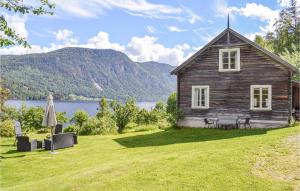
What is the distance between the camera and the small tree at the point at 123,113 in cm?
3148

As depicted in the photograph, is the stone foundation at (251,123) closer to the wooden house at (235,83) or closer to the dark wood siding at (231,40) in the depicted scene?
the wooden house at (235,83)

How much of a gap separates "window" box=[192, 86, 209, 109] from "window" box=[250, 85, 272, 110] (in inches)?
129

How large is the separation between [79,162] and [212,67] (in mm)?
14149

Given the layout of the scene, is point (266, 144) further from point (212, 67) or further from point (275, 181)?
point (212, 67)

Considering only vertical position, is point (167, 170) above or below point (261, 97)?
below

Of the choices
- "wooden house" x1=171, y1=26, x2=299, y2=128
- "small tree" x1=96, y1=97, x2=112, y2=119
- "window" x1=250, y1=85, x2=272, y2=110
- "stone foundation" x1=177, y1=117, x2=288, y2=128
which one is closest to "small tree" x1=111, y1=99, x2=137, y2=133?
"small tree" x1=96, y1=97, x2=112, y2=119

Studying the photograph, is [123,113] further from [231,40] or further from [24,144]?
[24,144]

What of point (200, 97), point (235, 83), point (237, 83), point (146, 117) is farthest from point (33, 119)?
point (237, 83)

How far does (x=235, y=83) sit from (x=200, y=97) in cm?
280

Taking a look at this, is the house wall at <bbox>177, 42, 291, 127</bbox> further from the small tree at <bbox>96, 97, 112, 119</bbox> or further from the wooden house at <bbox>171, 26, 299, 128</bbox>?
the small tree at <bbox>96, 97, 112, 119</bbox>

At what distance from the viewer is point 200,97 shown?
26266 mm

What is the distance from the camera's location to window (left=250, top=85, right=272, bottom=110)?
23.7 metres

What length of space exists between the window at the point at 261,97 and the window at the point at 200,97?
3.28m

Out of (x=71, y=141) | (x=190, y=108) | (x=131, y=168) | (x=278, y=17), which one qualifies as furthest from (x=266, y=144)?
(x=278, y=17)
